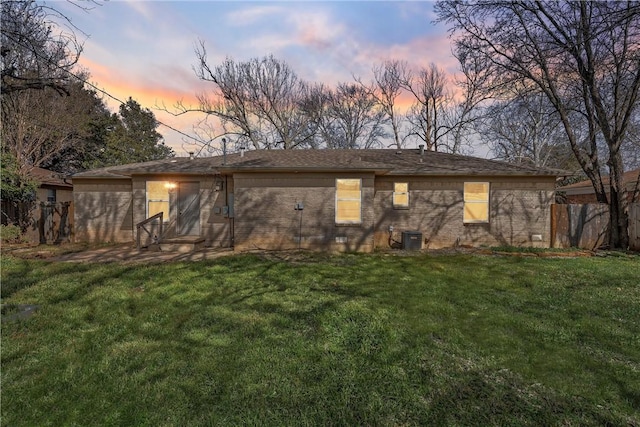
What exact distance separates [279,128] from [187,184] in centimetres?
1624

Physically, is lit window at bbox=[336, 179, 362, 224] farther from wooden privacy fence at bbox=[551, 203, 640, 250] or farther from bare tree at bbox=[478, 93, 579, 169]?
bare tree at bbox=[478, 93, 579, 169]

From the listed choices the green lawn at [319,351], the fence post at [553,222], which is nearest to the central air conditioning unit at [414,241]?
the green lawn at [319,351]

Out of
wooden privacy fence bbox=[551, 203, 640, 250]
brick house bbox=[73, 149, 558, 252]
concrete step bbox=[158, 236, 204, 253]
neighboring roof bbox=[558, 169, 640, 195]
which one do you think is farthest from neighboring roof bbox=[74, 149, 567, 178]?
neighboring roof bbox=[558, 169, 640, 195]

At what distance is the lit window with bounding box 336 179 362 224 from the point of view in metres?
Answer: 10.1

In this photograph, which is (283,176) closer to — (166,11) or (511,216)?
(166,11)

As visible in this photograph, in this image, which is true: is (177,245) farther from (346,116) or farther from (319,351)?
(346,116)

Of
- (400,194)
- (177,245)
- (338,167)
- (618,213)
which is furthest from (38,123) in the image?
(618,213)

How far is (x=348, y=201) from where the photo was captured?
10133 mm

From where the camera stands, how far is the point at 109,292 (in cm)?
555

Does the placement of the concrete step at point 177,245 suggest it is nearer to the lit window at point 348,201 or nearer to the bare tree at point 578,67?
the lit window at point 348,201

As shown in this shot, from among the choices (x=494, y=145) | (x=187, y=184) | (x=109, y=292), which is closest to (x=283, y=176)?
(x=187, y=184)

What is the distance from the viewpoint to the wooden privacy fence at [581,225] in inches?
437

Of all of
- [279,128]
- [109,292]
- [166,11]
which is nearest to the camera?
[109,292]

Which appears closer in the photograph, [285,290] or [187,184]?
[285,290]
